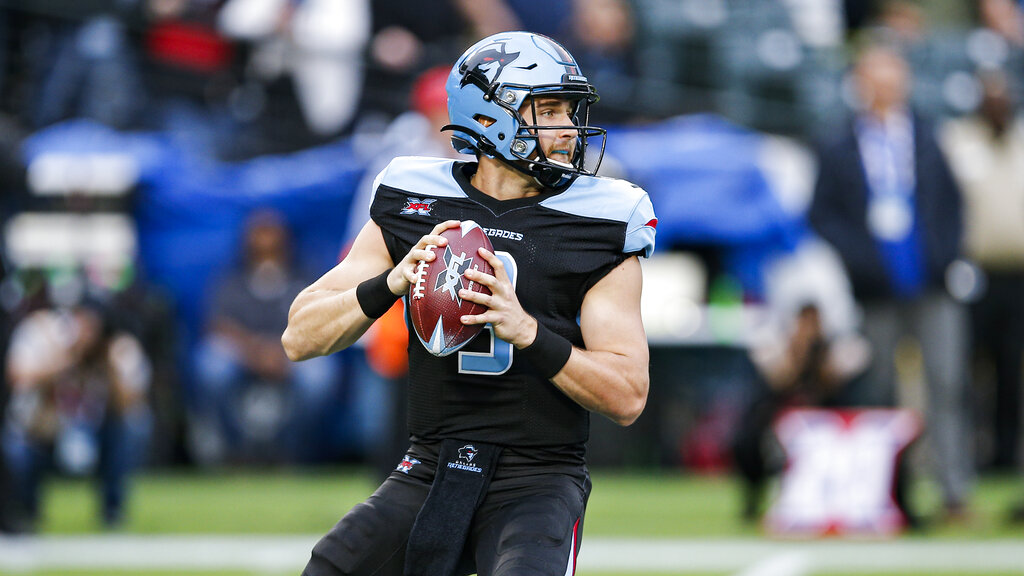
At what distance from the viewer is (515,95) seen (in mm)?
3803

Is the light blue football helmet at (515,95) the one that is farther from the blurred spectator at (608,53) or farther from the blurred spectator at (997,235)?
the blurred spectator at (608,53)

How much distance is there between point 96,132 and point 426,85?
4694mm

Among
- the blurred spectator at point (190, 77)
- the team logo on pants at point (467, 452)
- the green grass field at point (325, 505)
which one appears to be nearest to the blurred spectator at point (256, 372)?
the green grass field at point (325, 505)

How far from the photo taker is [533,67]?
3.83 metres

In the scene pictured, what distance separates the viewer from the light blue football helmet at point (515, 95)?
12.5 feet

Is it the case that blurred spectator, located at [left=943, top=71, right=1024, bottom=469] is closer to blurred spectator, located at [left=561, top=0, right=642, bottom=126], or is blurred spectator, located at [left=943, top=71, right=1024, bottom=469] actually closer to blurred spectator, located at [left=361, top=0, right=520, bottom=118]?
blurred spectator, located at [left=561, top=0, right=642, bottom=126]

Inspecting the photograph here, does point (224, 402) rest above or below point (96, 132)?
below

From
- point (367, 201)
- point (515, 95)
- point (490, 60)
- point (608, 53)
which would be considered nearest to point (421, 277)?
point (515, 95)

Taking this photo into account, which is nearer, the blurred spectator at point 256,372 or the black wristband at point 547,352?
the black wristband at point 547,352

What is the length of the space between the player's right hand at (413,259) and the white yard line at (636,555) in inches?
129

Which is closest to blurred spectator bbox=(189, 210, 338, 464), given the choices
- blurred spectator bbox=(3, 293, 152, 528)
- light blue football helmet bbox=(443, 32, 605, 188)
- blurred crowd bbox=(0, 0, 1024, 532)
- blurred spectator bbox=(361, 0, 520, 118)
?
blurred crowd bbox=(0, 0, 1024, 532)

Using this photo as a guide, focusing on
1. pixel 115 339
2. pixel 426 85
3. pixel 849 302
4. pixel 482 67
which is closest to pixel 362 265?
pixel 482 67

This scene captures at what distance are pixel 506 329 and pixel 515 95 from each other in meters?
0.66

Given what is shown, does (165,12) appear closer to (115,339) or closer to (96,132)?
(96,132)
